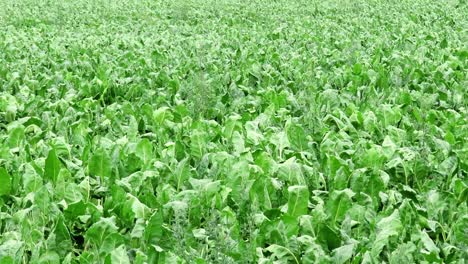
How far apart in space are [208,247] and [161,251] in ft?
1.05

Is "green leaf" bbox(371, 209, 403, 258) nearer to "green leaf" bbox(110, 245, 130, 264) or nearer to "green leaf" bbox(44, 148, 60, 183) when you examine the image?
"green leaf" bbox(110, 245, 130, 264)

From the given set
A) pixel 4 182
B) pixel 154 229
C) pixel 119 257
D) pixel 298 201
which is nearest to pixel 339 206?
pixel 298 201

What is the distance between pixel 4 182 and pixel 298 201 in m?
1.55

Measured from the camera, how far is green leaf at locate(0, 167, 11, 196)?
3.68 metres

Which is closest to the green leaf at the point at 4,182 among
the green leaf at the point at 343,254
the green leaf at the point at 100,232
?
the green leaf at the point at 100,232

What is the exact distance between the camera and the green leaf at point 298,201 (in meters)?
3.40

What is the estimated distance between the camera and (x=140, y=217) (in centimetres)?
338

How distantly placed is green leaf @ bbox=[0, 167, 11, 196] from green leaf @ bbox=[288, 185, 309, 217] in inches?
58.6

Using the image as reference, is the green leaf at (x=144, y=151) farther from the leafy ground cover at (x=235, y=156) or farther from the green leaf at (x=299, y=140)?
the green leaf at (x=299, y=140)

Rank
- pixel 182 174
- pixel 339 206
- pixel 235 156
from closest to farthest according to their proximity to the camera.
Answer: pixel 339 206, pixel 182 174, pixel 235 156

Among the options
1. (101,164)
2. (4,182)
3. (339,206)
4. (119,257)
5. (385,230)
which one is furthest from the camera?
(101,164)

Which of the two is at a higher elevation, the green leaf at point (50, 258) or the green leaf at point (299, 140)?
the green leaf at point (50, 258)

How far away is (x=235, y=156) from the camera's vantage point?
163 inches

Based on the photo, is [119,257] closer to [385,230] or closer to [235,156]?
[385,230]
